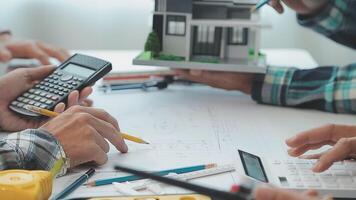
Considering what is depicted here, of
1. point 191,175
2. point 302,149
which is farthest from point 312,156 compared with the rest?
point 191,175

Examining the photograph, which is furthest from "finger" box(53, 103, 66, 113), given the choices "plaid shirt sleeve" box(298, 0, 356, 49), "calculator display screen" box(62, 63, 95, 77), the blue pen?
"plaid shirt sleeve" box(298, 0, 356, 49)

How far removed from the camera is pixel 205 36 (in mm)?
1219

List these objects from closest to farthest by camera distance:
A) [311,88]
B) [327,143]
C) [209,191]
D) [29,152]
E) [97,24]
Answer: [209,191] → [29,152] → [327,143] → [311,88] → [97,24]

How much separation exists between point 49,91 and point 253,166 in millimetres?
404

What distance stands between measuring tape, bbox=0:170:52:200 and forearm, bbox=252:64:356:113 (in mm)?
620

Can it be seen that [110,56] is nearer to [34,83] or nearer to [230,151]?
[34,83]

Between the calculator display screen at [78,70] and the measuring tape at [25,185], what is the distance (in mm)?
358

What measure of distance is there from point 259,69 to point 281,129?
0.66 ft

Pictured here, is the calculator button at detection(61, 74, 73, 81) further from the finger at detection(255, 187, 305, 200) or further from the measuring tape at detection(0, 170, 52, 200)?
the finger at detection(255, 187, 305, 200)

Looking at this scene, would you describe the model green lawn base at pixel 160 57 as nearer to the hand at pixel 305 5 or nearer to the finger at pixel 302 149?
the hand at pixel 305 5

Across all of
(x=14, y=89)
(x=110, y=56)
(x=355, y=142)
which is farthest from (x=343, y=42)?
(x=14, y=89)

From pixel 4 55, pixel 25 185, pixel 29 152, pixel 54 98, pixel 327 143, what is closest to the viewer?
pixel 25 185

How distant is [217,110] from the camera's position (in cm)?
109

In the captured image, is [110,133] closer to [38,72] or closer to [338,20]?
[38,72]
